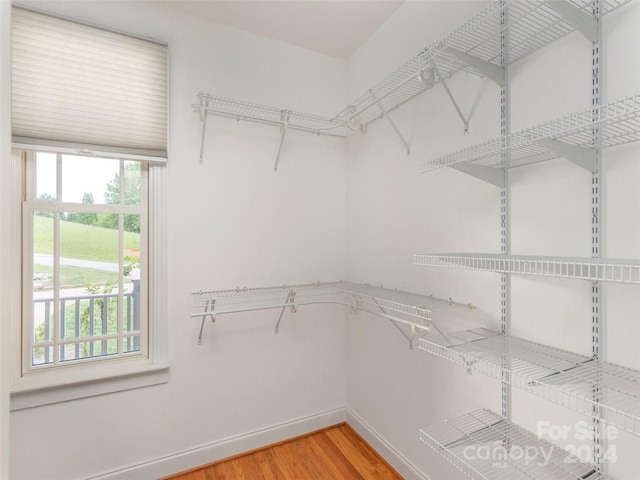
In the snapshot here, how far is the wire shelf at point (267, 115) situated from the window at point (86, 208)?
263mm

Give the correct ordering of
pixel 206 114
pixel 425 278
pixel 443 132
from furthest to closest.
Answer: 1. pixel 206 114
2. pixel 425 278
3. pixel 443 132

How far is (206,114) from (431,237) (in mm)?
1463

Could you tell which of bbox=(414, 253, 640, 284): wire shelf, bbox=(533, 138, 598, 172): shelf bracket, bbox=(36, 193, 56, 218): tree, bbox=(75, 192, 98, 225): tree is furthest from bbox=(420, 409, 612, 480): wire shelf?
bbox=(36, 193, 56, 218): tree

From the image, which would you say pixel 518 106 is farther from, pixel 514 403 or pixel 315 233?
pixel 315 233

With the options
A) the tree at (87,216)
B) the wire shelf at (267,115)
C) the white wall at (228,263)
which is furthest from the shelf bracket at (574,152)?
the tree at (87,216)

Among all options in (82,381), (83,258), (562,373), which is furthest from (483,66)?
(82,381)

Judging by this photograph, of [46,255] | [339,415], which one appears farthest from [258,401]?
[46,255]

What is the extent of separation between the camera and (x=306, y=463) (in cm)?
194

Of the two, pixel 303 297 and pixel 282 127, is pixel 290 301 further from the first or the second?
pixel 282 127

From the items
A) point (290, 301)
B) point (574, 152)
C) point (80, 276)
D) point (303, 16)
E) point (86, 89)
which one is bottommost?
point (290, 301)

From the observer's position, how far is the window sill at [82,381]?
1.58m

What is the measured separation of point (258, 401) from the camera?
2.11m

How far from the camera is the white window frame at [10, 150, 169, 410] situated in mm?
1605

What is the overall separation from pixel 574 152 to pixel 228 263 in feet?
5.82
